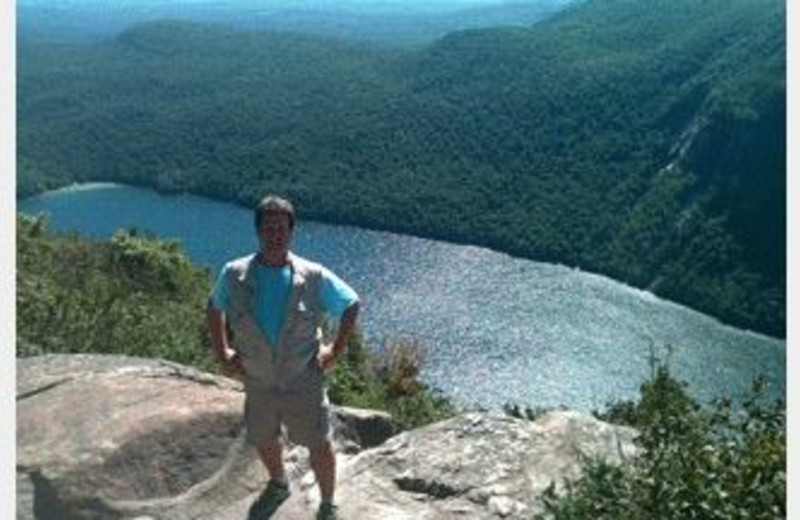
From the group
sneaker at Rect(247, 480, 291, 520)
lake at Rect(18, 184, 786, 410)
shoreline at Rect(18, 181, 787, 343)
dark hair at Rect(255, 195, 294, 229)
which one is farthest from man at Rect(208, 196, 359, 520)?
shoreline at Rect(18, 181, 787, 343)

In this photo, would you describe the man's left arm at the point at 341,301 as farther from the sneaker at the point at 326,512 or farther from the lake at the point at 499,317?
the lake at the point at 499,317

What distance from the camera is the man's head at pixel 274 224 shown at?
693 centimetres

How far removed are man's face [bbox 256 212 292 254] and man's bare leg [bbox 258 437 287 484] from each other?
1459 millimetres

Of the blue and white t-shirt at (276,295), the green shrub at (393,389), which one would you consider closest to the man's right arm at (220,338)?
the blue and white t-shirt at (276,295)

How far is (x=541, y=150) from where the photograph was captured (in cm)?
15838

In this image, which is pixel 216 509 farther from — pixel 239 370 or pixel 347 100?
pixel 347 100

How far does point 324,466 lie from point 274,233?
161cm

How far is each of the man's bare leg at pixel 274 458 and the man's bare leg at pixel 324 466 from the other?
34 centimetres

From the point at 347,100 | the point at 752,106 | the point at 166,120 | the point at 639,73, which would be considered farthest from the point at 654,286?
the point at 166,120

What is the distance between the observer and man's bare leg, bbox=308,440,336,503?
7.71 m

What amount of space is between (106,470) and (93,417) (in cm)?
66

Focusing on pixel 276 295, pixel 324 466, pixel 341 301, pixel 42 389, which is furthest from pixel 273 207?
pixel 42 389

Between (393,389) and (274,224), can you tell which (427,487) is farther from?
(393,389)

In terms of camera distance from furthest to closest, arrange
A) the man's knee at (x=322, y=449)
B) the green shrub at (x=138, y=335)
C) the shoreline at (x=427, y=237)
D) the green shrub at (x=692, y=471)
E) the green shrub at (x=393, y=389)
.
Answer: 1. the shoreline at (x=427, y=237)
2. the green shrub at (x=138, y=335)
3. the green shrub at (x=393, y=389)
4. the man's knee at (x=322, y=449)
5. the green shrub at (x=692, y=471)
